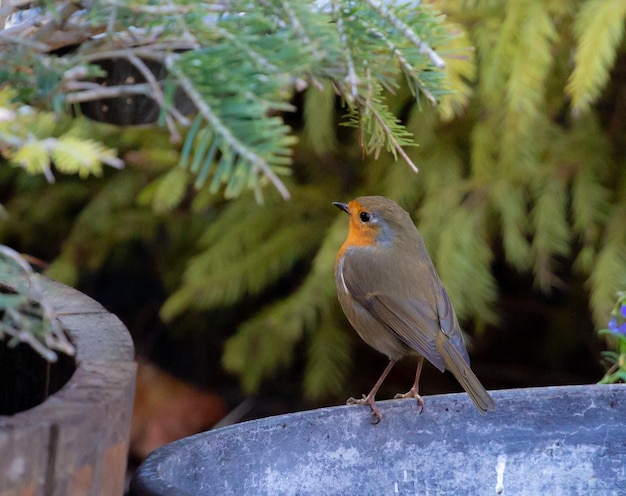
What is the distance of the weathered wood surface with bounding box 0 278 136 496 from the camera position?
837mm

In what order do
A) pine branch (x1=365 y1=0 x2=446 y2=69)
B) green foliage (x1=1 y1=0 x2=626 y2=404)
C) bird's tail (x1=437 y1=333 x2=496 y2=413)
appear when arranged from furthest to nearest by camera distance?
1. green foliage (x1=1 y1=0 x2=626 y2=404)
2. bird's tail (x1=437 y1=333 x2=496 y2=413)
3. pine branch (x1=365 y1=0 x2=446 y2=69)

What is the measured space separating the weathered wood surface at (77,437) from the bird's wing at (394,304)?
1115 mm

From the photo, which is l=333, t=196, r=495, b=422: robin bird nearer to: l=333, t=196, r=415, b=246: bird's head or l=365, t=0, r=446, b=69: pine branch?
l=333, t=196, r=415, b=246: bird's head

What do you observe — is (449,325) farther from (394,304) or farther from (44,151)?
(44,151)

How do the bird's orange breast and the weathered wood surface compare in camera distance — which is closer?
the weathered wood surface

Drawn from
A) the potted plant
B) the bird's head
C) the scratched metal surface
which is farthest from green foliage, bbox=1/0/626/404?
the potted plant

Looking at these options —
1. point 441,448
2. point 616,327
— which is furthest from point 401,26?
point 616,327

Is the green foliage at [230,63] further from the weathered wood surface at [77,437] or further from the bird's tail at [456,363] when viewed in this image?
the bird's tail at [456,363]

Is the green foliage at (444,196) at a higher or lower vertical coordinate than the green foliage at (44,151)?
lower

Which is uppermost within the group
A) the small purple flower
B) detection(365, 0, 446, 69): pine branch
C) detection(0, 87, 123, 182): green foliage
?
detection(0, 87, 123, 182): green foliage

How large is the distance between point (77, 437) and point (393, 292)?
1376 mm

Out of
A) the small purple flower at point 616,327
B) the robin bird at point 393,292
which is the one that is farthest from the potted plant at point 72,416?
the robin bird at point 393,292

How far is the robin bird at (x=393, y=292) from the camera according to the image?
2.07 meters

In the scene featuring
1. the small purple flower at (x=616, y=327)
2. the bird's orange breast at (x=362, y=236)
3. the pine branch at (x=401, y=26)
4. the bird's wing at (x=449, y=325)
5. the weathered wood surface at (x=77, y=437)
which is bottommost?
the bird's wing at (x=449, y=325)
